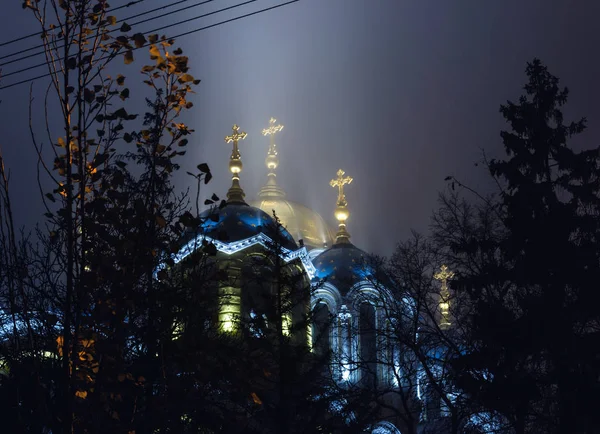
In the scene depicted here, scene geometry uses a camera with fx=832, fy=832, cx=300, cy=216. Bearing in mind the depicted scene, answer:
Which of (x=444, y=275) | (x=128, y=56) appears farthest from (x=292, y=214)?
(x=128, y=56)

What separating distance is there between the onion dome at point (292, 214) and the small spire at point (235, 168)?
5754 millimetres

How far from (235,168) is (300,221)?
824 cm

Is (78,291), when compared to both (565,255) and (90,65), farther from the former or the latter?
(565,255)

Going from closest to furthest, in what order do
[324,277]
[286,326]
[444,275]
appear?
[286,326]
[324,277]
[444,275]

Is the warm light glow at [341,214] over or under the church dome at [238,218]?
over

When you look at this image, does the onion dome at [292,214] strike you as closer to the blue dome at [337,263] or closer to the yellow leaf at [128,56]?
the blue dome at [337,263]

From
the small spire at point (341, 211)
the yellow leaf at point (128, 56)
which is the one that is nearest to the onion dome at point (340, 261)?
the small spire at point (341, 211)

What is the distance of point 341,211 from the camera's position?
130ft

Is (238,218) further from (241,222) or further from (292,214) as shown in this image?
(292,214)

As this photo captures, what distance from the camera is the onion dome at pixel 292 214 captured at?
41.6 m

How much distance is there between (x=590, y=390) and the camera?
51.8 feet

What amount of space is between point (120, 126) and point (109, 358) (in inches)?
86.2

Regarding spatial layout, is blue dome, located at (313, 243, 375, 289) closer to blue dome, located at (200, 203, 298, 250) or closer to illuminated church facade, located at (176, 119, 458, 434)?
illuminated church facade, located at (176, 119, 458, 434)

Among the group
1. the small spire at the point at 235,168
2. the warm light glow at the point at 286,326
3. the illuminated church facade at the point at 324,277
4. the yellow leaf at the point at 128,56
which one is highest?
the small spire at the point at 235,168
